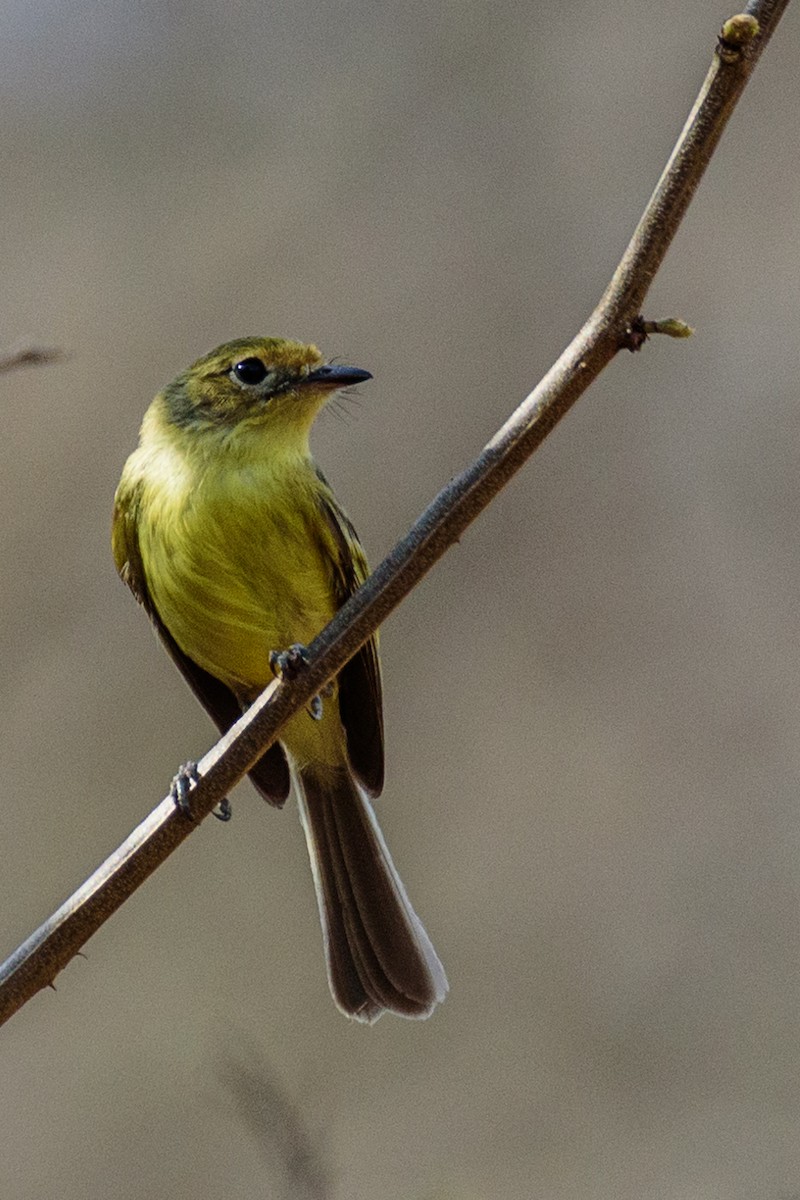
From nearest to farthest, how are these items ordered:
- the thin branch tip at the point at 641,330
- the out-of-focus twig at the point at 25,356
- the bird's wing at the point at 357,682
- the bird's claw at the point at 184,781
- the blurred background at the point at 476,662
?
the out-of-focus twig at the point at 25,356 < the thin branch tip at the point at 641,330 < the bird's claw at the point at 184,781 < the bird's wing at the point at 357,682 < the blurred background at the point at 476,662

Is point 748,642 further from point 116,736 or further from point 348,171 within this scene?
point 348,171

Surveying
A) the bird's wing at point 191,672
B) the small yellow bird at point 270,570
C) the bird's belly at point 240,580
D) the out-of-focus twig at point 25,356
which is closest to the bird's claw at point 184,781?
the small yellow bird at point 270,570

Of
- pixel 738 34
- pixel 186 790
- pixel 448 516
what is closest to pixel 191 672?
pixel 186 790

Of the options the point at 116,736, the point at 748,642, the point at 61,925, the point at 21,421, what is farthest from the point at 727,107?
the point at 21,421

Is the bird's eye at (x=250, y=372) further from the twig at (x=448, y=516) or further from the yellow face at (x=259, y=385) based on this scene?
the twig at (x=448, y=516)

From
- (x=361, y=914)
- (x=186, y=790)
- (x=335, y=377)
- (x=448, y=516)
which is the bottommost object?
(x=186, y=790)

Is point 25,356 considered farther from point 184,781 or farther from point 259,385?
point 259,385
